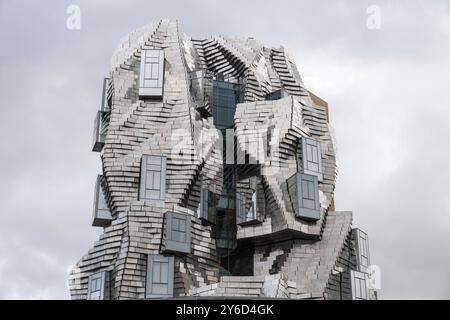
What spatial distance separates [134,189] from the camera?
3803 cm

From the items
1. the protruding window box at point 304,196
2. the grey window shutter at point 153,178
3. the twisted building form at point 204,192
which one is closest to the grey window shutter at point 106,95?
the twisted building form at point 204,192

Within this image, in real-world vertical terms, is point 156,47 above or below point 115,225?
above

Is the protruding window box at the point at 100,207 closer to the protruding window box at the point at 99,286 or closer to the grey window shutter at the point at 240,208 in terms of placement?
the protruding window box at the point at 99,286

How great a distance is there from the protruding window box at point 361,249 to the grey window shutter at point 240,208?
20.9ft

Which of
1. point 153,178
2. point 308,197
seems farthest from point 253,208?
point 153,178

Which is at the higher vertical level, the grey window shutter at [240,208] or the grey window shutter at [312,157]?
the grey window shutter at [312,157]

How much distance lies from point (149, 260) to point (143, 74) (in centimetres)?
1120

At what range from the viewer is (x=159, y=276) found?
3531 cm

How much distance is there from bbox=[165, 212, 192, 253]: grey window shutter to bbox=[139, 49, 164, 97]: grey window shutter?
25.2ft

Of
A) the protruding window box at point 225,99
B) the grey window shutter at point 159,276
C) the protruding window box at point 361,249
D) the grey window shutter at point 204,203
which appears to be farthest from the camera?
the protruding window box at point 225,99

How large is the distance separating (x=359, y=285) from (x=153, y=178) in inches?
468

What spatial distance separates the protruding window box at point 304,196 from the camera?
126ft
